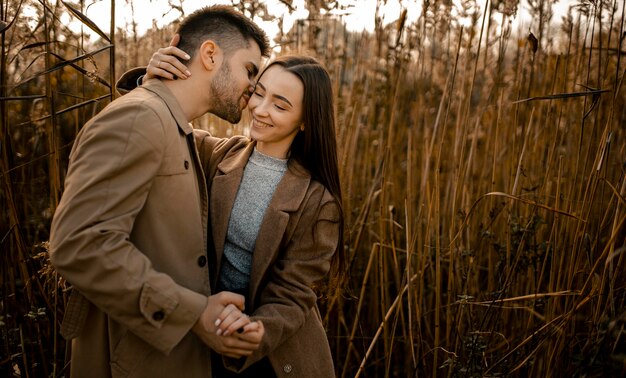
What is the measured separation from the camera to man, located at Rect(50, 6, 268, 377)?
4.07ft

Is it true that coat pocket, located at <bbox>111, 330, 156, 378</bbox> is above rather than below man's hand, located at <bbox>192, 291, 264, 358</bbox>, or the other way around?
below

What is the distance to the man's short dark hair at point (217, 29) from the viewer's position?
172cm

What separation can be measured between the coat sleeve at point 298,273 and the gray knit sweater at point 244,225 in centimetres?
9

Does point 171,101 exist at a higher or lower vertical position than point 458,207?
higher

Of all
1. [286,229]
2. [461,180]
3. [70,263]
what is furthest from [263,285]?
[461,180]

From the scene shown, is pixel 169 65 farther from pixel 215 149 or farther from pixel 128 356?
pixel 128 356

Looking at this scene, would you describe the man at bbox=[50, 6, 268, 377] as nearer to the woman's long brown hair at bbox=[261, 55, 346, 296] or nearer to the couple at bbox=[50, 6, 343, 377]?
the couple at bbox=[50, 6, 343, 377]

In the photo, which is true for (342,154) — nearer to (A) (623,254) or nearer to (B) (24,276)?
(A) (623,254)

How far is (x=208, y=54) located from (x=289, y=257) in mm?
667

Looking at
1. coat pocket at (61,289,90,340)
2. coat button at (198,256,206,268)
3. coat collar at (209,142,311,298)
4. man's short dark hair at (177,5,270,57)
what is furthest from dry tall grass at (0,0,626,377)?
coat button at (198,256,206,268)

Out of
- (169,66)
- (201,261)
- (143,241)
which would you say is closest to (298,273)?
(201,261)

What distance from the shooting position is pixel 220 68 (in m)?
1.71

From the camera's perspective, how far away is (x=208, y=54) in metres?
Answer: 1.68

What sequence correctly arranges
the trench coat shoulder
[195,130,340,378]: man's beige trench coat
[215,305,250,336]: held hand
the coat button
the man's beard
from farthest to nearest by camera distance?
the trench coat shoulder
the man's beard
[195,130,340,378]: man's beige trench coat
the coat button
[215,305,250,336]: held hand
